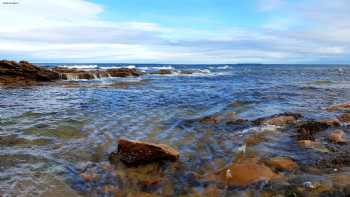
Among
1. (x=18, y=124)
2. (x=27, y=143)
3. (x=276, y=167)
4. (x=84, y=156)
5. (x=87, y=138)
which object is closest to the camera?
(x=276, y=167)

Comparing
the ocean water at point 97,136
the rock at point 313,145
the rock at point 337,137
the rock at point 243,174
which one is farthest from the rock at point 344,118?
the rock at point 243,174

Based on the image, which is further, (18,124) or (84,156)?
(18,124)

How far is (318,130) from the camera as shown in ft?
31.7

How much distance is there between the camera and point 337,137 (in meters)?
8.63

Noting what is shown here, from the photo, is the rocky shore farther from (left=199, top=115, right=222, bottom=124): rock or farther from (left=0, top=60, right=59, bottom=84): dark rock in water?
(left=199, top=115, right=222, bottom=124): rock

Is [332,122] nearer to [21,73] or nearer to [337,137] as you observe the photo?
→ [337,137]

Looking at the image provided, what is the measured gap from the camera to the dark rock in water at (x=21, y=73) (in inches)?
1127

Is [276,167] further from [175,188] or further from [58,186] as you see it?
[58,186]

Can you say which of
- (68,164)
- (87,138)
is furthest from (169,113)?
(68,164)

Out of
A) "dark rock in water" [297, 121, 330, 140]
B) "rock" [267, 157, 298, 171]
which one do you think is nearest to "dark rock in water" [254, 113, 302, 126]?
"dark rock in water" [297, 121, 330, 140]

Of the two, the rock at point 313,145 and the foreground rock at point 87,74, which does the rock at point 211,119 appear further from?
the foreground rock at point 87,74

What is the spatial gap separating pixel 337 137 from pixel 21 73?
2740 cm

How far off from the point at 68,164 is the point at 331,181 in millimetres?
4721

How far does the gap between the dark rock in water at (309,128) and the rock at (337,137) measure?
0.43m
